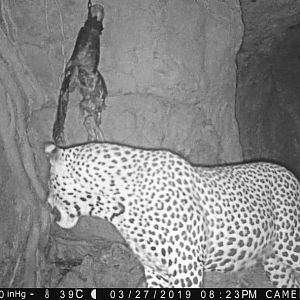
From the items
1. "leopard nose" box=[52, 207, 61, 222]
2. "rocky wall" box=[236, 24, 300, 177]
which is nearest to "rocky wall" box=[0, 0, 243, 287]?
"leopard nose" box=[52, 207, 61, 222]

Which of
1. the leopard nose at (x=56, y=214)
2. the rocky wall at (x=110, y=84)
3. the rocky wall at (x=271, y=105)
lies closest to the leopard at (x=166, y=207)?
the leopard nose at (x=56, y=214)

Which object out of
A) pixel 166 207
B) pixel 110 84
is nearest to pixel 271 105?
pixel 110 84

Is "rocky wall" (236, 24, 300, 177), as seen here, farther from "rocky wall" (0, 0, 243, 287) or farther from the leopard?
the leopard

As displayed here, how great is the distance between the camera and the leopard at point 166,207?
7.63 feet

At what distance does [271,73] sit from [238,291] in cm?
396

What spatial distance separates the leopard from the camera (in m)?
2.33

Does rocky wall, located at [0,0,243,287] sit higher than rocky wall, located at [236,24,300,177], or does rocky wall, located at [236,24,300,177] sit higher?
rocky wall, located at [0,0,243,287]

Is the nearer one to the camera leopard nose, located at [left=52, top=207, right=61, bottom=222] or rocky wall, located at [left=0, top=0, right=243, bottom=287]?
leopard nose, located at [left=52, top=207, right=61, bottom=222]

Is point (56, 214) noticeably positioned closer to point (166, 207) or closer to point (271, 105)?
point (166, 207)

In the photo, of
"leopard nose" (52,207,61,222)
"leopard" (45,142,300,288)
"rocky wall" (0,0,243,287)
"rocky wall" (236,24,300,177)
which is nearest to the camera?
"leopard" (45,142,300,288)

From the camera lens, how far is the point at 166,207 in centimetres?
233

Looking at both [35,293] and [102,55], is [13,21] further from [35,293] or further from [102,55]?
[35,293]

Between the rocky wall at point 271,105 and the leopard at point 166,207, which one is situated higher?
the leopard at point 166,207

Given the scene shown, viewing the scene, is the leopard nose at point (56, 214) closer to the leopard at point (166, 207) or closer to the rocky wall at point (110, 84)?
the leopard at point (166, 207)
